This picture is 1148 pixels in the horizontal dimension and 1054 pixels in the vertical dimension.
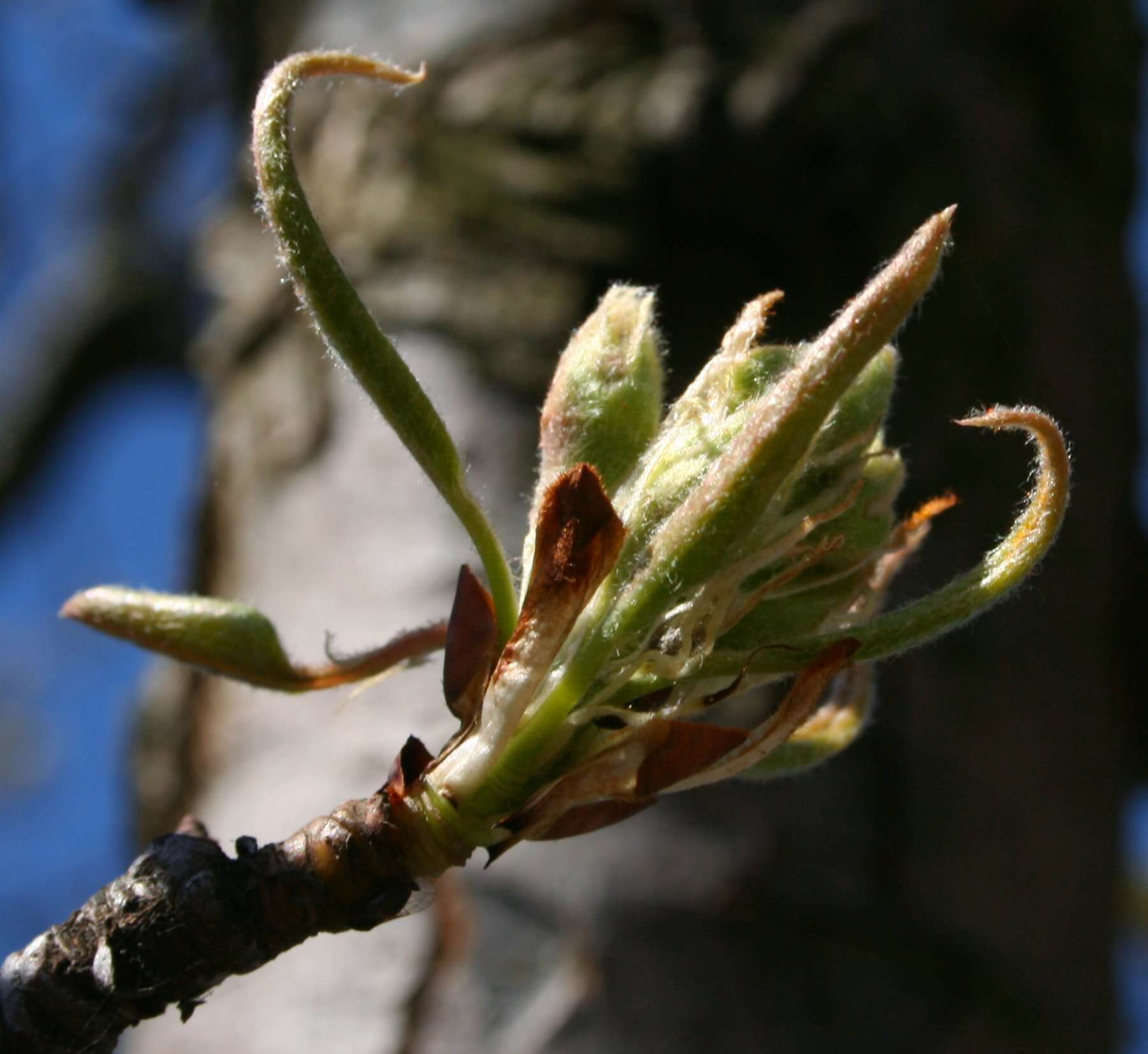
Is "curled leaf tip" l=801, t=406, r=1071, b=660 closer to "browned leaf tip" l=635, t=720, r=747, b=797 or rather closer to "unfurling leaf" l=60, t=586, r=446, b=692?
"browned leaf tip" l=635, t=720, r=747, b=797

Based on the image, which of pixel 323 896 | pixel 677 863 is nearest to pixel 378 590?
pixel 677 863

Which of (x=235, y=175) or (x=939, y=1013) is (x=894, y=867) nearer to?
(x=939, y=1013)

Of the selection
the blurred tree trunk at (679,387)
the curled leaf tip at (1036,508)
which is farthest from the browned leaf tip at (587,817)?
the blurred tree trunk at (679,387)

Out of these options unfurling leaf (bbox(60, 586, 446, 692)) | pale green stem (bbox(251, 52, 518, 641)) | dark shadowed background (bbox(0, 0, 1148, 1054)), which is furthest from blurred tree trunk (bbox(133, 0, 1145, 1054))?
pale green stem (bbox(251, 52, 518, 641))

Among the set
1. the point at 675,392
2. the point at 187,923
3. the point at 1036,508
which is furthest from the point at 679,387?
the point at 187,923

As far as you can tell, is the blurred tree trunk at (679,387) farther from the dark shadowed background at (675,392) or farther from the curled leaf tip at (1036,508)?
the curled leaf tip at (1036,508)

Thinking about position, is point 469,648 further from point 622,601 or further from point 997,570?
point 997,570
